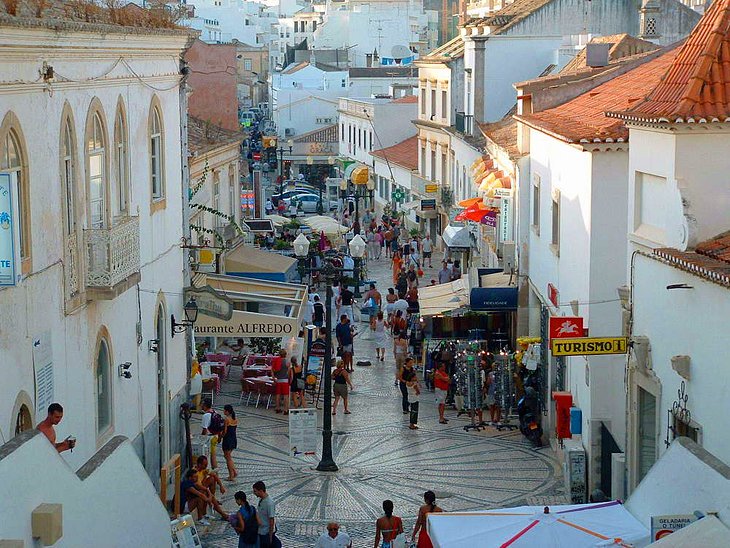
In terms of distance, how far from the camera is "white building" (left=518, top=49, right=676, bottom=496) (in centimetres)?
2003

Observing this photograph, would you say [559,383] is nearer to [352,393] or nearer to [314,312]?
[352,393]

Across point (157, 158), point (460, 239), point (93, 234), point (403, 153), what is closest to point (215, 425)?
point (157, 158)

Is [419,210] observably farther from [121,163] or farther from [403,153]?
[121,163]

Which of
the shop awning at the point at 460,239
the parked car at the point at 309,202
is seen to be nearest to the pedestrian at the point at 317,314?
the shop awning at the point at 460,239

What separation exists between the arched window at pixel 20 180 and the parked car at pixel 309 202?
51.6 metres

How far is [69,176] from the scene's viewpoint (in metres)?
15.8

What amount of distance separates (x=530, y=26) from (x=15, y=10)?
29909 mm

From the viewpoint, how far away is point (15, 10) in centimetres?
1352

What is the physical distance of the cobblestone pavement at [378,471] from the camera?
764 inches

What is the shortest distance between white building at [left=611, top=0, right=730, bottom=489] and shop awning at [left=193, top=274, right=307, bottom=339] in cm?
714

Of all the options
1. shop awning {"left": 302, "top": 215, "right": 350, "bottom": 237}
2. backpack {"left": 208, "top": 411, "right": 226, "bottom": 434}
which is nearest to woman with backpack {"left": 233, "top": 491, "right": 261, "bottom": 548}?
backpack {"left": 208, "top": 411, "right": 226, "bottom": 434}

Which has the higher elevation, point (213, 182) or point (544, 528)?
point (213, 182)

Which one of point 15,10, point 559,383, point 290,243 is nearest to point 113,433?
point 15,10

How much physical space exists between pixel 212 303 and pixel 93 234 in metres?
5.66
